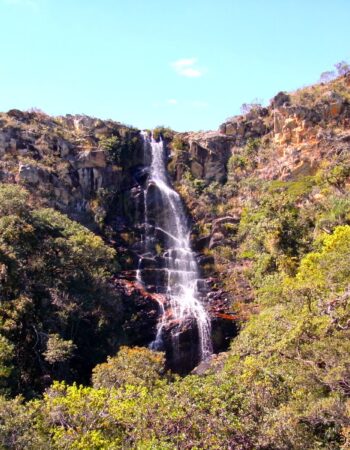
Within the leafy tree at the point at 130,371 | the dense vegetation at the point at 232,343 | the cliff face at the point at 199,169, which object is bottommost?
the leafy tree at the point at 130,371

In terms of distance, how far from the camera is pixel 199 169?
41156 mm

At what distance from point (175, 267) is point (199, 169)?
11460mm

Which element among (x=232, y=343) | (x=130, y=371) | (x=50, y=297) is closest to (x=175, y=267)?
(x=232, y=343)

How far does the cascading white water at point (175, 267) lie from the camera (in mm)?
27594

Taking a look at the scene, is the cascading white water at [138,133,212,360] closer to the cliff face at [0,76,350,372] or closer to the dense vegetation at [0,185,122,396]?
the cliff face at [0,76,350,372]

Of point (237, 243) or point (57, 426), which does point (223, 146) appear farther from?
point (57, 426)

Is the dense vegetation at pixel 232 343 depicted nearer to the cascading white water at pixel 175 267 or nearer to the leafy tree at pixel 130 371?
the leafy tree at pixel 130 371

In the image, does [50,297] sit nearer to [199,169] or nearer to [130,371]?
[130,371]

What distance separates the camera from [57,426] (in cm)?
1133

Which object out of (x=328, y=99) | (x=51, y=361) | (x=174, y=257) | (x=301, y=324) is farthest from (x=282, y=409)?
(x=328, y=99)

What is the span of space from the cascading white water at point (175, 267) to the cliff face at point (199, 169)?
0.69 meters

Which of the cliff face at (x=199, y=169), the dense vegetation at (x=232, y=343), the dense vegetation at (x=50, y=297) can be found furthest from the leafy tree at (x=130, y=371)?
the cliff face at (x=199, y=169)

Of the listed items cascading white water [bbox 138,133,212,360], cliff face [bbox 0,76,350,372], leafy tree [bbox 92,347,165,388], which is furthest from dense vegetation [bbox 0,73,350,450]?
cascading white water [bbox 138,133,212,360]

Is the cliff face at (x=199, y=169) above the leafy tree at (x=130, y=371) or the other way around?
above
